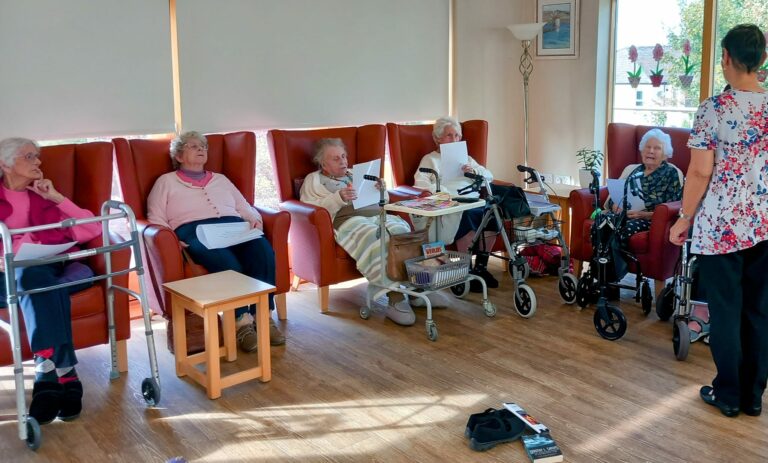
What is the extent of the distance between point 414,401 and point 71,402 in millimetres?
1462

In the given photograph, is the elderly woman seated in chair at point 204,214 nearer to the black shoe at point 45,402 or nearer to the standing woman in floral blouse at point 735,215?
the black shoe at point 45,402

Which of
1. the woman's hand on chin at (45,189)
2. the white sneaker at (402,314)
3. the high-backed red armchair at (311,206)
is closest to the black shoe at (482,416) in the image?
the white sneaker at (402,314)

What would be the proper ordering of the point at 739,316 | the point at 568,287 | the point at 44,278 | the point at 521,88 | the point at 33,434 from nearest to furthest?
1. the point at 33,434
2. the point at 739,316
3. the point at 44,278
4. the point at 568,287
5. the point at 521,88

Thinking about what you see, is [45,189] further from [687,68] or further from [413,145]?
[687,68]

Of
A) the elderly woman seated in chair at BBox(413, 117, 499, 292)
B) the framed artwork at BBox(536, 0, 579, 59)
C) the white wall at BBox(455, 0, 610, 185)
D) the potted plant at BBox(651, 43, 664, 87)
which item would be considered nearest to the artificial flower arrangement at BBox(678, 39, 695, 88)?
the potted plant at BBox(651, 43, 664, 87)

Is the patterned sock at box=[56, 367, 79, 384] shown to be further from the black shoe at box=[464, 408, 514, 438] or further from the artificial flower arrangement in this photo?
the artificial flower arrangement

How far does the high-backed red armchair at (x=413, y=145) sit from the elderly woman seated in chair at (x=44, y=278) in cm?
225

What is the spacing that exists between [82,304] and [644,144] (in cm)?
329

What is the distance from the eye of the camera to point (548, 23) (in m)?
6.20

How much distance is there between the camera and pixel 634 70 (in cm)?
583

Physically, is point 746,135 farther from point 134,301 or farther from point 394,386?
point 134,301

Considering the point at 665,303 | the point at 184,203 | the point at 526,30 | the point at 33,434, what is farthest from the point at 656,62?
the point at 33,434

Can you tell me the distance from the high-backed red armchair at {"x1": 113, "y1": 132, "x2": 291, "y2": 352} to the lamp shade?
8.08 ft

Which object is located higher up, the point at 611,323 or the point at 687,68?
the point at 687,68
